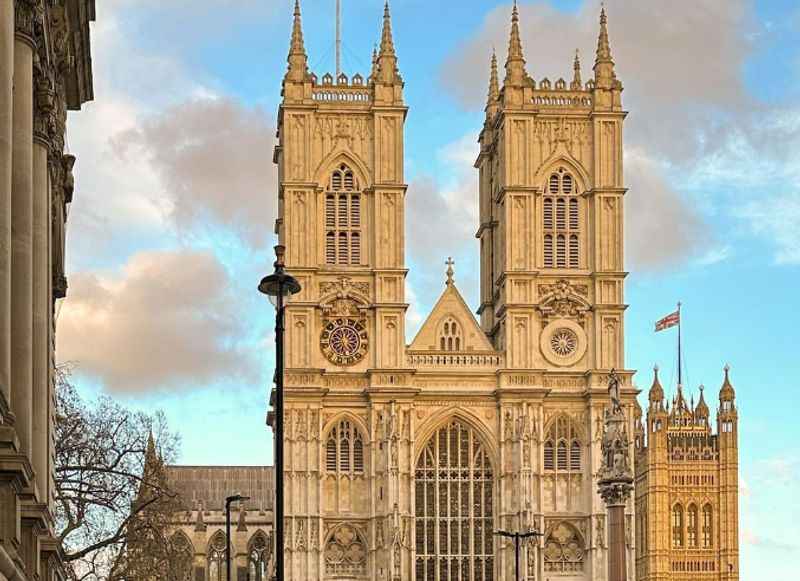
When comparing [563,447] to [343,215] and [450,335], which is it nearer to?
[450,335]

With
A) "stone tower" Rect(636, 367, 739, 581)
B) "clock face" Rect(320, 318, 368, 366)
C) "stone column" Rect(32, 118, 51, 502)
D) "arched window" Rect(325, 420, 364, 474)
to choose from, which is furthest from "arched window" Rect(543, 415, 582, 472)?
"stone column" Rect(32, 118, 51, 502)

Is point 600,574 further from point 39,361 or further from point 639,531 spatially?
point 39,361

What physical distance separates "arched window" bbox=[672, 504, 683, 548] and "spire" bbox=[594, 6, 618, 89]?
1760 inches

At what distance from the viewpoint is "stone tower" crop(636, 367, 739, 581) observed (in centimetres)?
13262

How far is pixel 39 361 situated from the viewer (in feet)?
80.9

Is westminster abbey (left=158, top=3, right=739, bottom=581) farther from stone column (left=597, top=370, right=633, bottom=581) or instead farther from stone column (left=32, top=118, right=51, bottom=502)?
stone column (left=32, top=118, right=51, bottom=502)

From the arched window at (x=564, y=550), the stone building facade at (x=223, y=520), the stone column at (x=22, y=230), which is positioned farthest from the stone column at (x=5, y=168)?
the stone building facade at (x=223, y=520)

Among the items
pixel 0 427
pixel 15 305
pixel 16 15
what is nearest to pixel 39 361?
pixel 15 305

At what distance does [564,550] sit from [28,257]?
7460 centimetres

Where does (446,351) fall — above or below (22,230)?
above

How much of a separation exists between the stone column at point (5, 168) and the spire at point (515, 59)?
80048 mm

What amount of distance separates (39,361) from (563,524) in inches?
2809

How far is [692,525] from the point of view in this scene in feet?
441

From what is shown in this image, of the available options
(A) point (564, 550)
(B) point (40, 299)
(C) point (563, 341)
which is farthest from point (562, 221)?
(B) point (40, 299)
